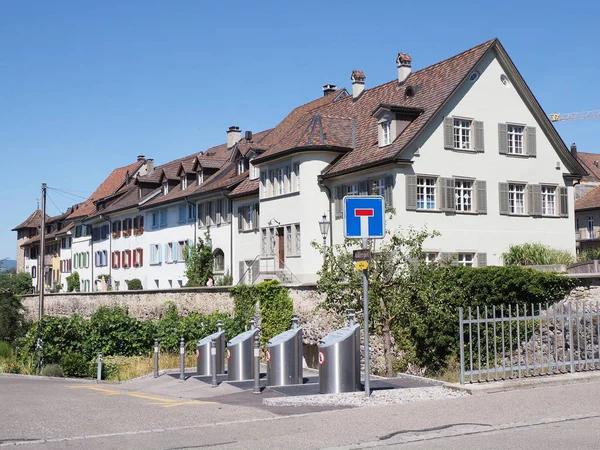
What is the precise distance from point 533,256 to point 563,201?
614cm

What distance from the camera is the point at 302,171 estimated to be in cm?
3719

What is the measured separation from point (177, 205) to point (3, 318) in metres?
14.1

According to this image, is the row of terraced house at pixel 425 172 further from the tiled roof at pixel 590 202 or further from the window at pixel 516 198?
the tiled roof at pixel 590 202

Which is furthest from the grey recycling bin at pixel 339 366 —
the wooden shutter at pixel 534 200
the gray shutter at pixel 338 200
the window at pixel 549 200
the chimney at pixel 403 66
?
the chimney at pixel 403 66

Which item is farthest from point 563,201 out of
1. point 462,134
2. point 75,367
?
point 75,367

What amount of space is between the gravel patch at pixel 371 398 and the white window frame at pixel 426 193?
68.7 feet

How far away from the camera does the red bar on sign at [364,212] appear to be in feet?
42.1

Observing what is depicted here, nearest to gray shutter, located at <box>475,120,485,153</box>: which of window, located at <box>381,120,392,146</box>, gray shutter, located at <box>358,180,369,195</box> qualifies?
window, located at <box>381,120,392,146</box>

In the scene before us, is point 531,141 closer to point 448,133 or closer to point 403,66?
point 448,133

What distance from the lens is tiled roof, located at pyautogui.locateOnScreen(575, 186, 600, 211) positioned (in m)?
64.4

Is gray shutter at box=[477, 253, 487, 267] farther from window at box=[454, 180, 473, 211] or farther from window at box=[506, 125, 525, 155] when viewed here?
window at box=[506, 125, 525, 155]

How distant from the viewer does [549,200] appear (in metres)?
37.1

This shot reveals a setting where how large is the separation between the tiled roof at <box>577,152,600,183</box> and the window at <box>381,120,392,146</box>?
44.9 meters

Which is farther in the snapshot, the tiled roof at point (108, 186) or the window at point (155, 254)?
the tiled roof at point (108, 186)
